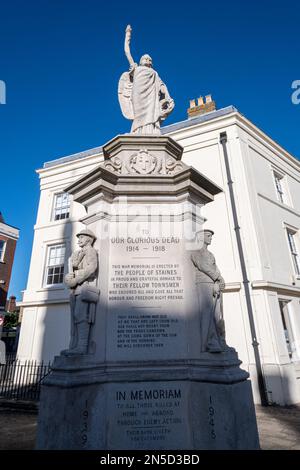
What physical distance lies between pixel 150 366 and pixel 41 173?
68.6 feet

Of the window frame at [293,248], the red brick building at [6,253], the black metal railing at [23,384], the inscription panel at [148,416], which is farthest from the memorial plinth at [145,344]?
the red brick building at [6,253]

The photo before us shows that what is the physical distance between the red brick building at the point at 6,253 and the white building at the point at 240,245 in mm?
12178

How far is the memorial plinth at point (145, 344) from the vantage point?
3.71 m

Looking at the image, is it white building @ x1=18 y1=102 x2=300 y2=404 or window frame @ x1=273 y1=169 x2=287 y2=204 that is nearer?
white building @ x1=18 y1=102 x2=300 y2=404

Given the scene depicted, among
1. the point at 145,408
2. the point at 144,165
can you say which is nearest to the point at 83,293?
the point at 145,408

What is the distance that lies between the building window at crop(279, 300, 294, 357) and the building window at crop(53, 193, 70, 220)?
14.2m

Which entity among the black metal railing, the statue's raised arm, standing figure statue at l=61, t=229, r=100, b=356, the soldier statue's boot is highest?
the statue's raised arm

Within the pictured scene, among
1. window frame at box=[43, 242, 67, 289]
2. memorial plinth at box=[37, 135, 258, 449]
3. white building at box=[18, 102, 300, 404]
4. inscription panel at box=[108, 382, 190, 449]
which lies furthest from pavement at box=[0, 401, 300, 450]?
window frame at box=[43, 242, 67, 289]

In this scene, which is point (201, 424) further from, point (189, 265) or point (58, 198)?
point (58, 198)

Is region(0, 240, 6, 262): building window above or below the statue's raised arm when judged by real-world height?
above

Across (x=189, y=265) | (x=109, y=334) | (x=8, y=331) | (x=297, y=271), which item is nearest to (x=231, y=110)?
Result: (x=297, y=271)

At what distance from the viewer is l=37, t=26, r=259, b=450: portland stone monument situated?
372 cm

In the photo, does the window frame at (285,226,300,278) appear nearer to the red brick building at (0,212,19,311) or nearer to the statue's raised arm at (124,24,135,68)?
the statue's raised arm at (124,24,135,68)
